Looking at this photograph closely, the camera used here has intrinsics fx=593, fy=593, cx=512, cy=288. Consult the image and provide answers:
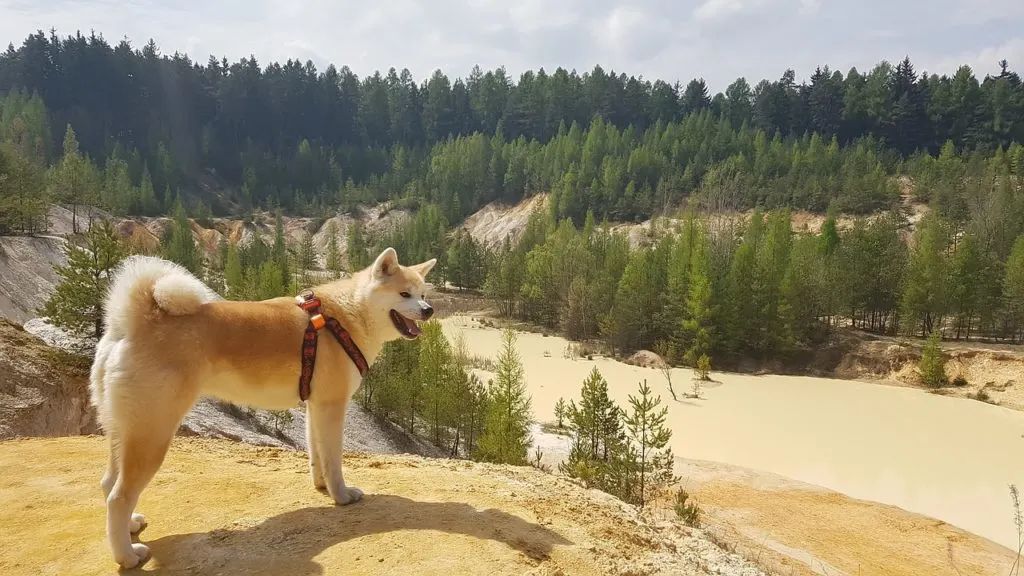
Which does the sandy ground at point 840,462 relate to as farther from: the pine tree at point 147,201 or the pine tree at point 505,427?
the pine tree at point 147,201

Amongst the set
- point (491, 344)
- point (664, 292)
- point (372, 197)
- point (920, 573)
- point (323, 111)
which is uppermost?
point (323, 111)

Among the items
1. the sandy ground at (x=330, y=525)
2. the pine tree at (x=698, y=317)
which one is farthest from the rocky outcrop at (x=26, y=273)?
the pine tree at (x=698, y=317)

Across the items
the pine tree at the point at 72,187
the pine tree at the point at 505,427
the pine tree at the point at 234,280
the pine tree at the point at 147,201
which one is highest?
the pine tree at the point at 147,201

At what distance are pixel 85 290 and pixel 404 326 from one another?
47.8ft

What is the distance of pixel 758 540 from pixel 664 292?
121 ft

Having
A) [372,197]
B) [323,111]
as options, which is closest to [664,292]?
[372,197]

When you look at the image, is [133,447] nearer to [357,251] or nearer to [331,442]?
[331,442]

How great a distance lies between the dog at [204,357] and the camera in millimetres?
4785

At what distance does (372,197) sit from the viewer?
105 meters

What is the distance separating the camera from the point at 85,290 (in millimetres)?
16094

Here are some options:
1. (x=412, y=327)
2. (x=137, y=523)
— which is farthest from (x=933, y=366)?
(x=137, y=523)

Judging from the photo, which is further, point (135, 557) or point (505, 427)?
point (505, 427)

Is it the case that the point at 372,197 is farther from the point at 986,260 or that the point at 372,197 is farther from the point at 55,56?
the point at 986,260

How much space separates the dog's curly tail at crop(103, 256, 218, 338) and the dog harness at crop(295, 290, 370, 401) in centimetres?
92
